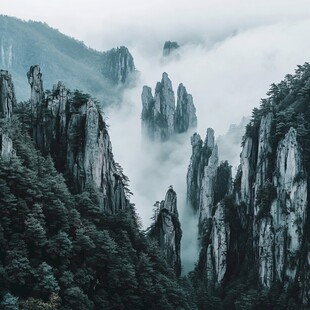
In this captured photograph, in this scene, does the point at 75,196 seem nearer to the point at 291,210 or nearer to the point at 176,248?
the point at 176,248

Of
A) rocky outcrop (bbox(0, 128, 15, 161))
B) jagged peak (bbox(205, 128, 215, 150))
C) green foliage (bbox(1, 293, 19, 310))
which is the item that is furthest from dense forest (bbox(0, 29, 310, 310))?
jagged peak (bbox(205, 128, 215, 150))

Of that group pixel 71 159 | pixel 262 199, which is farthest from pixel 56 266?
pixel 262 199

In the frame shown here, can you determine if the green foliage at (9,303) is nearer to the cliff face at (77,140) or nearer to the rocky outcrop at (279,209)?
the cliff face at (77,140)

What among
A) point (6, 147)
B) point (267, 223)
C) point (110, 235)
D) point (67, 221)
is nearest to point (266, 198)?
point (267, 223)

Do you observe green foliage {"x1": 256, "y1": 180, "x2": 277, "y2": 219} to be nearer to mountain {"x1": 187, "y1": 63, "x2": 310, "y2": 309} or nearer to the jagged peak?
mountain {"x1": 187, "y1": 63, "x2": 310, "y2": 309}

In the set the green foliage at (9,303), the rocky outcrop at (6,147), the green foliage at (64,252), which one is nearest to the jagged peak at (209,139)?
the green foliage at (64,252)

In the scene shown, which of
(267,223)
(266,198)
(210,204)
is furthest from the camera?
(210,204)

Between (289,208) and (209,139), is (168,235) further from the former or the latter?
(209,139)
